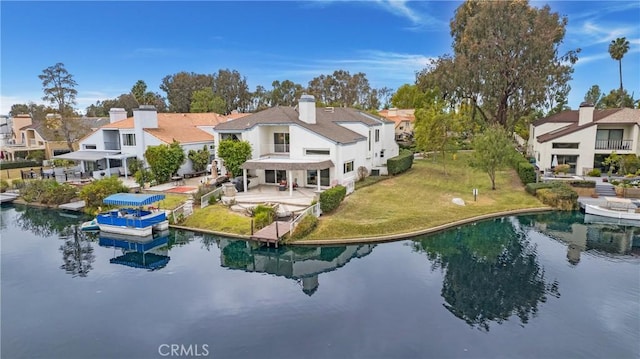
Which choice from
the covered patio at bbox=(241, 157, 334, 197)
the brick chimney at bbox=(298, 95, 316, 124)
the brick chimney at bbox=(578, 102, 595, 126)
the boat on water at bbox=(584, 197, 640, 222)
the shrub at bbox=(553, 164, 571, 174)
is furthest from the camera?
the brick chimney at bbox=(578, 102, 595, 126)

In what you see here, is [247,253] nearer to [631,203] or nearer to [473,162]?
[473,162]


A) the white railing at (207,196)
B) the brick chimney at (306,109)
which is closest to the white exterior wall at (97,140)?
the white railing at (207,196)

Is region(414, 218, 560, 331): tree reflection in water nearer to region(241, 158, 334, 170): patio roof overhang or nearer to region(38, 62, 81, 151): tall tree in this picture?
region(241, 158, 334, 170): patio roof overhang

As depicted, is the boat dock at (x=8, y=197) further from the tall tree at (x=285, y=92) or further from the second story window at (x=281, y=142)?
the tall tree at (x=285, y=92)

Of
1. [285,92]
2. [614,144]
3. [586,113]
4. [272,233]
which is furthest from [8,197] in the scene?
[285,92]

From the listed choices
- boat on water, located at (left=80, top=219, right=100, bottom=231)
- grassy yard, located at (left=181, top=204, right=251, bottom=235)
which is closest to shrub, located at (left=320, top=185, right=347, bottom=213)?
grassy yard, located at (left=181, top=204, right=251, bottom=235)

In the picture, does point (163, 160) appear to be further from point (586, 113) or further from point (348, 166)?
point (586, 113)
